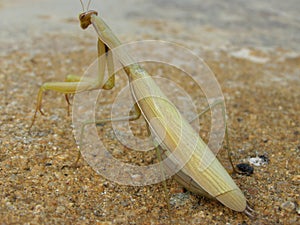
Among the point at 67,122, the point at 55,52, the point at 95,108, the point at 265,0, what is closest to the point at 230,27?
the point at 265,0

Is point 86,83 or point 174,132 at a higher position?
point 86,83

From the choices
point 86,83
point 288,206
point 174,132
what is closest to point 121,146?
point 86,83

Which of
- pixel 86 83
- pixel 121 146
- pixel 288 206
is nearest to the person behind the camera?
pixel 288 206

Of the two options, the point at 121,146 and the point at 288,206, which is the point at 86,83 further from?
the point at 288,206

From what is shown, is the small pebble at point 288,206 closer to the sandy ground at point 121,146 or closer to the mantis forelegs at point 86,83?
the sandy ground at point 121,146

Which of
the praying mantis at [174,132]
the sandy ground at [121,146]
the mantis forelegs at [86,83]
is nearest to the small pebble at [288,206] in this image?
the sandy ground at [121,146]

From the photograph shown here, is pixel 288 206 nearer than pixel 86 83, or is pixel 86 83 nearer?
pixel 288 206
